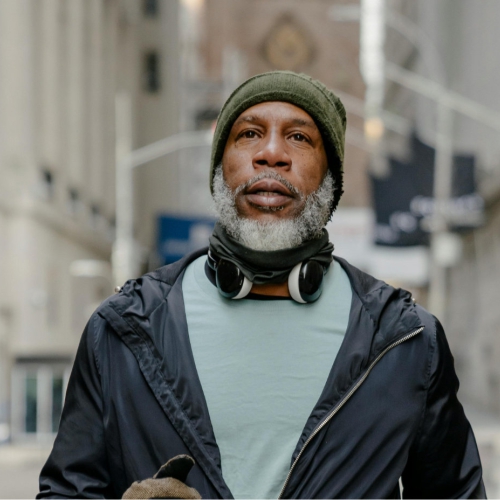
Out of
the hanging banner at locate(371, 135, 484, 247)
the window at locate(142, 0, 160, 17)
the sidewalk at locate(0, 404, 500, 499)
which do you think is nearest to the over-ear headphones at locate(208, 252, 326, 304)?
the sidewalk at locate(0, 404, 500, 499)

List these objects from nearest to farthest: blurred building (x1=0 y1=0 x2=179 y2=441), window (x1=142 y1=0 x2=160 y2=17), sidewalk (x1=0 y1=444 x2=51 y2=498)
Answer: sidewalk (x1=0 y1=444 x2=51 y2=498), blurred building (x1=0 y1=0 x2=179 y2=441), window (x1=142 y1=0 x2=160 y2=17)

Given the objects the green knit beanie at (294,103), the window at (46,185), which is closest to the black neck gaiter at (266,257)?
the green knit beanie at (294,103)

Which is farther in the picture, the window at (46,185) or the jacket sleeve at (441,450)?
the window at (46,185)

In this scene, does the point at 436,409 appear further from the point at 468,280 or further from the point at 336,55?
the point at 336,55

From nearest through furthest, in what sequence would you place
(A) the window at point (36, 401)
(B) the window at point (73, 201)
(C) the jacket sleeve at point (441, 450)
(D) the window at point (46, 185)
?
(C) the jacket sleeve at point (441, 450)
(A) the window at point (36, 401)
(D) the window at point (46, 185)
(B) the window at point (73, 201)

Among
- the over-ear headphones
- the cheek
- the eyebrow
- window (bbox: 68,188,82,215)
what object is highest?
the eyebrow

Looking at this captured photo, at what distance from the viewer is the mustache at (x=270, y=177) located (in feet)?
8.80

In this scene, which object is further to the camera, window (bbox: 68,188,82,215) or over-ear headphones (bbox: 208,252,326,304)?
window (bbox: 68,188,82,215)

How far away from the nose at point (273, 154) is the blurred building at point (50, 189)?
64.0 feet

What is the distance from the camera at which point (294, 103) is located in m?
2.75

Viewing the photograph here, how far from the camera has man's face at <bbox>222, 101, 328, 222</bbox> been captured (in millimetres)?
2701

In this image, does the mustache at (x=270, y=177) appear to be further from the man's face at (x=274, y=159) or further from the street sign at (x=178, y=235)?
the street sign at (x=178, y=235)

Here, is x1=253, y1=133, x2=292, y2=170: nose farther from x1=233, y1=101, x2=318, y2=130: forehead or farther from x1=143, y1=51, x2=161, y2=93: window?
x1=143, y1=51, x2=161, y2=93: window

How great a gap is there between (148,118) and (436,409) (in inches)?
1807
